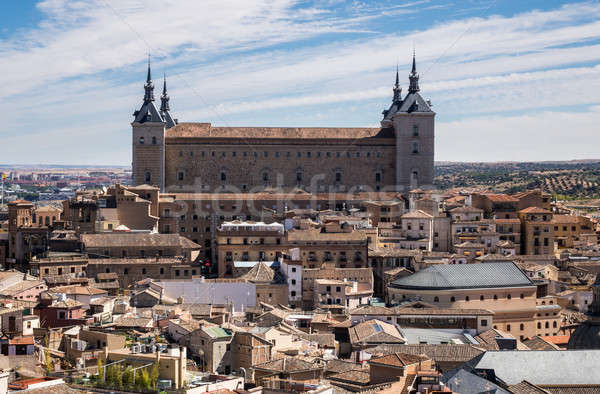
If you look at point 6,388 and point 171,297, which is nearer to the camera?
point 6,388

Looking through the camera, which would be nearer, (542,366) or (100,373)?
(100,373)

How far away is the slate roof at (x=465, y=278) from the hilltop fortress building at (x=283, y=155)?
2828 centimetres

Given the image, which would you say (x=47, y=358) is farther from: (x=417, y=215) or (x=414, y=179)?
(x=414, y=179)

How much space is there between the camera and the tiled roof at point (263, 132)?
72125 mm

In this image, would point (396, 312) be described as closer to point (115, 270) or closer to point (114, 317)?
point (114, 317)

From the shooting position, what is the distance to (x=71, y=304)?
34031 mm

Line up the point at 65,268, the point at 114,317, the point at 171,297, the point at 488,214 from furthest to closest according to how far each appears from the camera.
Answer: the point at 488,214
the point at 65,268
the point at 171,297
the point at 114,317

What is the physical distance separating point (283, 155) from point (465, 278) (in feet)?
105

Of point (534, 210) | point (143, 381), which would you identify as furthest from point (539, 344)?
point (534, 210)

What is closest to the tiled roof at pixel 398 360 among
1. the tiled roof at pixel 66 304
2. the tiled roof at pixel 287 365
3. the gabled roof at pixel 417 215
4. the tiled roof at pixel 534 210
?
the tiled roof at pixel 287 365

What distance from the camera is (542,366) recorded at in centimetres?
2581

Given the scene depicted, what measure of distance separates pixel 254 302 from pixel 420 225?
14482 millimetres

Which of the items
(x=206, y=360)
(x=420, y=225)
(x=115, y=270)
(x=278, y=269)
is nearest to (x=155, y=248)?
(x=115, y=270)

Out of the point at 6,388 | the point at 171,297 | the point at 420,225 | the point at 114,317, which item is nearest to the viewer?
the point at 6,388
